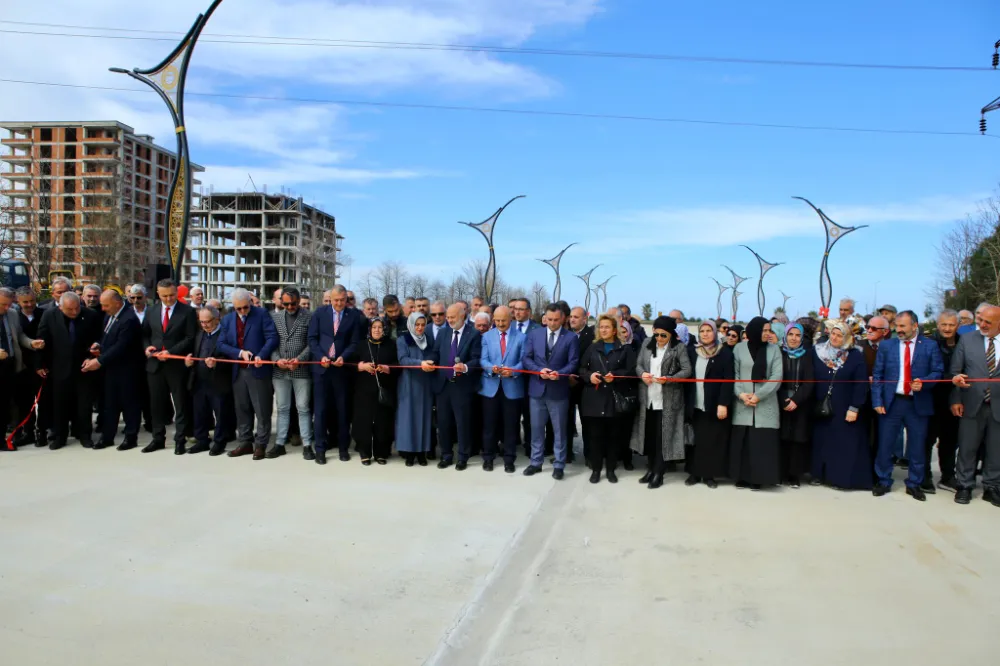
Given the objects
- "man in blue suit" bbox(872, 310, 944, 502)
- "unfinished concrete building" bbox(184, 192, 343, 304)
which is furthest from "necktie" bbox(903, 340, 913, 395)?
"unfinished concrete building" bbox(184, 192, 343, 304)

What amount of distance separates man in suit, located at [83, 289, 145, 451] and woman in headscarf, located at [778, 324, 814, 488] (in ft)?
26.6

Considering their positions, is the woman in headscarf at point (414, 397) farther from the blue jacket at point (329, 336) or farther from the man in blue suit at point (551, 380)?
the man in blue suit at point (551, 380)

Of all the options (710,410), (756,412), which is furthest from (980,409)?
(710,410)

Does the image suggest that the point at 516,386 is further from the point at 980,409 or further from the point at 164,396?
the point at 980,409

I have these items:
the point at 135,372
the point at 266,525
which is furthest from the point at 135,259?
the point at 266,525

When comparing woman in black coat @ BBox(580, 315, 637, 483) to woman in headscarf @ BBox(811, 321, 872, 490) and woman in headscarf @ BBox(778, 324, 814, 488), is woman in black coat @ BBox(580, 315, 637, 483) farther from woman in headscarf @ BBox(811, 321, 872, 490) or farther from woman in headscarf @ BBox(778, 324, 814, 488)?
woman in headscarf @ BBox(811, 321, 872, 490)

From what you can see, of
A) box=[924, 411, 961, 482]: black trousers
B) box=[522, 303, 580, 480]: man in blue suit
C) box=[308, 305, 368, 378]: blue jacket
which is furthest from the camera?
box=[308, 305, 368, 378]: blue jacket

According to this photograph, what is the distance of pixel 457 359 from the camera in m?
8.16

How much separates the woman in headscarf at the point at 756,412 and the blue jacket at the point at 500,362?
2.52m

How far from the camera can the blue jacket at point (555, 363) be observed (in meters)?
7.87

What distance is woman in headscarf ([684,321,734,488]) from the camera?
7.45m

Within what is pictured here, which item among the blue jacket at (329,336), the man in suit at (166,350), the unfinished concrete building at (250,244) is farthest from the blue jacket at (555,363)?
the unfinished concrete building at (250,244)

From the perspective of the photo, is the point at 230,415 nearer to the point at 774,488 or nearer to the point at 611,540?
the point at 611,540

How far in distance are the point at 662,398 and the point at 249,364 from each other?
5109 millimetres
